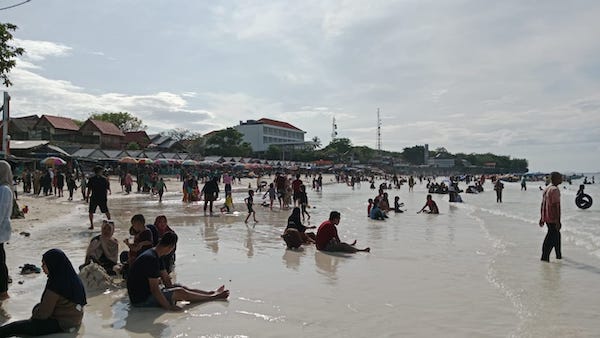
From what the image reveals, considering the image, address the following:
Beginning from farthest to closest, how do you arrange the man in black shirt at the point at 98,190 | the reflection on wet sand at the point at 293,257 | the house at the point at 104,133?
1. the house at the point at 104,133
2. the man in black shirt at the point at 98,190
3. the reflection on wet sand at the point at 293,257

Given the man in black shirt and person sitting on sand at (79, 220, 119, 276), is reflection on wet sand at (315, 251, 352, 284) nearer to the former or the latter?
person sitting on sand at (79, 220, 119, 276)

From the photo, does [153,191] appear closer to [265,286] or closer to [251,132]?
[265,286]

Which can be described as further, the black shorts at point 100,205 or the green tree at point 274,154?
the green tree at point 274,154

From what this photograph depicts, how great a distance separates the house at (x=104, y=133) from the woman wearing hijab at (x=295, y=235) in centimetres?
5648

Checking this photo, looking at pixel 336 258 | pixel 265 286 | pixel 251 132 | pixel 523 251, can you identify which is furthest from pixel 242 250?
pixel 251 132

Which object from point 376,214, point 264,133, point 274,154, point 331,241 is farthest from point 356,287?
point 264,133

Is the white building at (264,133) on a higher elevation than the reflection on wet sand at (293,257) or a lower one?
higher

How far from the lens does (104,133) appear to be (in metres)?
61.3

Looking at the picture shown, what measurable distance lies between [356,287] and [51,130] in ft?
191

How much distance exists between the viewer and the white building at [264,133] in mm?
120631

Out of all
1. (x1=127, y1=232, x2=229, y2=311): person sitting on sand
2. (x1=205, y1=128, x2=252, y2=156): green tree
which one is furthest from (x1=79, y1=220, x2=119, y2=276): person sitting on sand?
(x1=205, y1=128, x2=252, y2=156): green tree

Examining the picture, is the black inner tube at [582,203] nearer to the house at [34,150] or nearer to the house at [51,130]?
the house at [34,150]

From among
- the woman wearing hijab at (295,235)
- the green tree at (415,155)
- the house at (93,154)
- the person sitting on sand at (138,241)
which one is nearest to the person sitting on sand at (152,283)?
the person sitting on sand at (138,241)

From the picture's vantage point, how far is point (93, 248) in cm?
687
